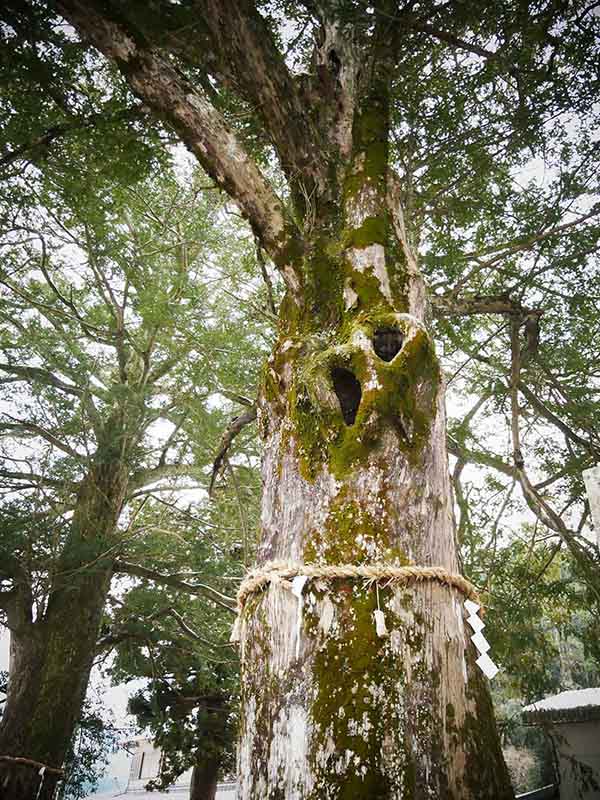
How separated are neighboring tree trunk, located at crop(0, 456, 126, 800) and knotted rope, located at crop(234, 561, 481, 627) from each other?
3983 mm

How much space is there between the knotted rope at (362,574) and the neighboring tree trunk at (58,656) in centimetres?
398

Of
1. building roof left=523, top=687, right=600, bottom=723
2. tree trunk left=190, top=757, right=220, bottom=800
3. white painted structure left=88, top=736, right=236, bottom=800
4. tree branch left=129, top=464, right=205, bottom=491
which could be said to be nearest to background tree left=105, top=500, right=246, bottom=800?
tree trunk left=190, top=757, right=220, bottom=800

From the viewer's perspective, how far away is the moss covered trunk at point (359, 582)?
4.34 feet

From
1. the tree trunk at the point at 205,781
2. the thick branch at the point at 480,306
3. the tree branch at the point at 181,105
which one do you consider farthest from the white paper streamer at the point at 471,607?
the tree trunk at the point at 205,781

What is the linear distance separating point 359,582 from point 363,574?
1.7 inches

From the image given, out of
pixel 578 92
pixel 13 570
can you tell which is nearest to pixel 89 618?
pixel 13 570

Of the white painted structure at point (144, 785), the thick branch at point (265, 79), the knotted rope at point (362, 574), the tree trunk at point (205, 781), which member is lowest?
the white painted structure at point (144, 785)

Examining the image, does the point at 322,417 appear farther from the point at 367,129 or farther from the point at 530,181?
the point at 530,181

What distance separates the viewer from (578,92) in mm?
4051

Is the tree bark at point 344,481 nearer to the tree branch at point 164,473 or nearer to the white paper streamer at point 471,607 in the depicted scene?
the white paper streamer at point 471,607

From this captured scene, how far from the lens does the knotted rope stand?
1527 mm

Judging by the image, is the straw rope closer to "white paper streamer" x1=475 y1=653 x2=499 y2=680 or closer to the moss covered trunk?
the moss covered trunk

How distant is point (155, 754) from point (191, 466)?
23332 mm

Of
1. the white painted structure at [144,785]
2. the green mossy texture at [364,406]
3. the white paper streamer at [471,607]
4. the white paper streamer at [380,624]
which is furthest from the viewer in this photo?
the white painted structure at [144,785]
